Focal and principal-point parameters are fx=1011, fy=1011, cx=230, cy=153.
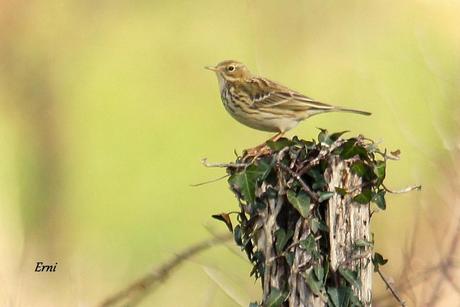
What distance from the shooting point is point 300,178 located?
348 cm

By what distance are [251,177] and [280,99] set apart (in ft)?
7.56

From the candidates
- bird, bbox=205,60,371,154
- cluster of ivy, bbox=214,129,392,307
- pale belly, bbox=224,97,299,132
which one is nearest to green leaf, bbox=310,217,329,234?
cluster of ivy, bbox=214,129,392,307

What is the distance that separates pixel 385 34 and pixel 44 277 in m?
4.27

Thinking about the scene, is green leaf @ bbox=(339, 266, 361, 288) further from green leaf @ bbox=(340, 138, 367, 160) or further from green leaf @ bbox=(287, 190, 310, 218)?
green leaf @ bbox=(340, 138, 367, 160)

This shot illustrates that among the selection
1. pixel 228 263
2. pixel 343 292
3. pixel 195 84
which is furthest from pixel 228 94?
pixel 195 84

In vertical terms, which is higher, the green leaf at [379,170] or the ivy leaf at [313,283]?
the green leaf at [379,170]

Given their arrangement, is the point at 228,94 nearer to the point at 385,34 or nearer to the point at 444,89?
the point at 444,89

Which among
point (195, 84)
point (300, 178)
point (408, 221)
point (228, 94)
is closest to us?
point (300, 178)

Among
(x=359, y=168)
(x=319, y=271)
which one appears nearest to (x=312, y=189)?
(x=359, y=168)

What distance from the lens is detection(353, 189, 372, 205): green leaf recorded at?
3520 mm

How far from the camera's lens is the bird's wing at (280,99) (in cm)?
568

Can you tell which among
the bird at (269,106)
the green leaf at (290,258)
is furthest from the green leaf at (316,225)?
the bird at (269,106)

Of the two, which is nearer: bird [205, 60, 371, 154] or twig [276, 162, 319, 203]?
twig [276, 162, 319, 203]

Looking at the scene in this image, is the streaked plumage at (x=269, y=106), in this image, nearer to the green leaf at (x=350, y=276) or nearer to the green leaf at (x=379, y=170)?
the green leaf at (x=379, y=170)
